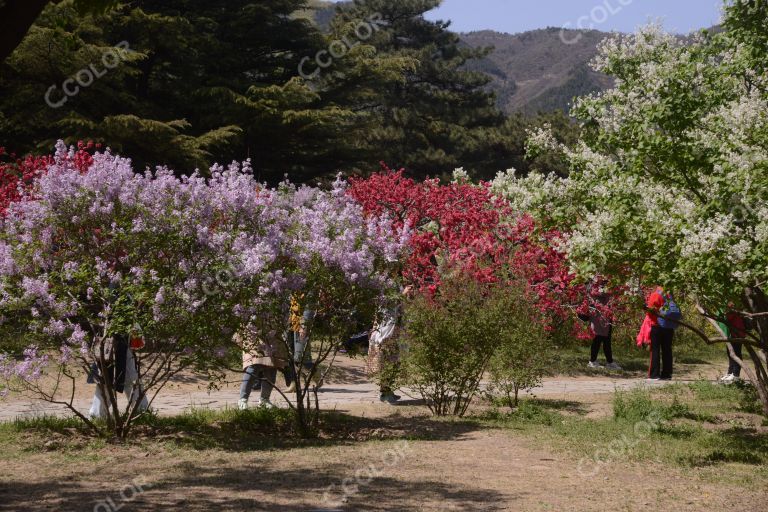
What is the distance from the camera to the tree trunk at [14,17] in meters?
4.61

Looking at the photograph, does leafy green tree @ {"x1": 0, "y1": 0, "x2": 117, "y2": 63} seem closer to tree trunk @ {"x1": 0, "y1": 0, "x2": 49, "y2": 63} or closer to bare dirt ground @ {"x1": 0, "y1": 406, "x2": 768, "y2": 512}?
tree trunk @ {"x1": 0, "y1": 0, "x2": 49, "y2": 63}

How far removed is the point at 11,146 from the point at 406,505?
2241 cm

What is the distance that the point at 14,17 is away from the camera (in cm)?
462

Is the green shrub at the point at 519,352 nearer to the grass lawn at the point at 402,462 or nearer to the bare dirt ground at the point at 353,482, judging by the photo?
the grass lawn at the point at 402,462

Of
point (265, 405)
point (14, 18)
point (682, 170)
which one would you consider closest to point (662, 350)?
point (265, 405)

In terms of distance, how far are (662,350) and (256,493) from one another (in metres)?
11.2

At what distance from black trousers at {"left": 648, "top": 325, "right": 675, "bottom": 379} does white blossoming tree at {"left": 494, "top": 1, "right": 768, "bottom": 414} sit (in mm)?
5486

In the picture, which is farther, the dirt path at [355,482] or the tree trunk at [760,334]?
the tree trunk at [760,334]

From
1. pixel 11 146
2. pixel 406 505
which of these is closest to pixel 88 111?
pixel 11 146

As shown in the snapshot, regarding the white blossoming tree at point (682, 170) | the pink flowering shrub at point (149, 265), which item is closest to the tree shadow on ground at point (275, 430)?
the pink flowering shrub at point (149, 265)

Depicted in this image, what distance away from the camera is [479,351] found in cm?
1098

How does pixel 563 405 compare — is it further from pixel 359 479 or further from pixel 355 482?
pixel 355 482

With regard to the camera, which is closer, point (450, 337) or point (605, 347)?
point (450, 337)

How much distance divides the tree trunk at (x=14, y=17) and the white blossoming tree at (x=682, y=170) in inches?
203
